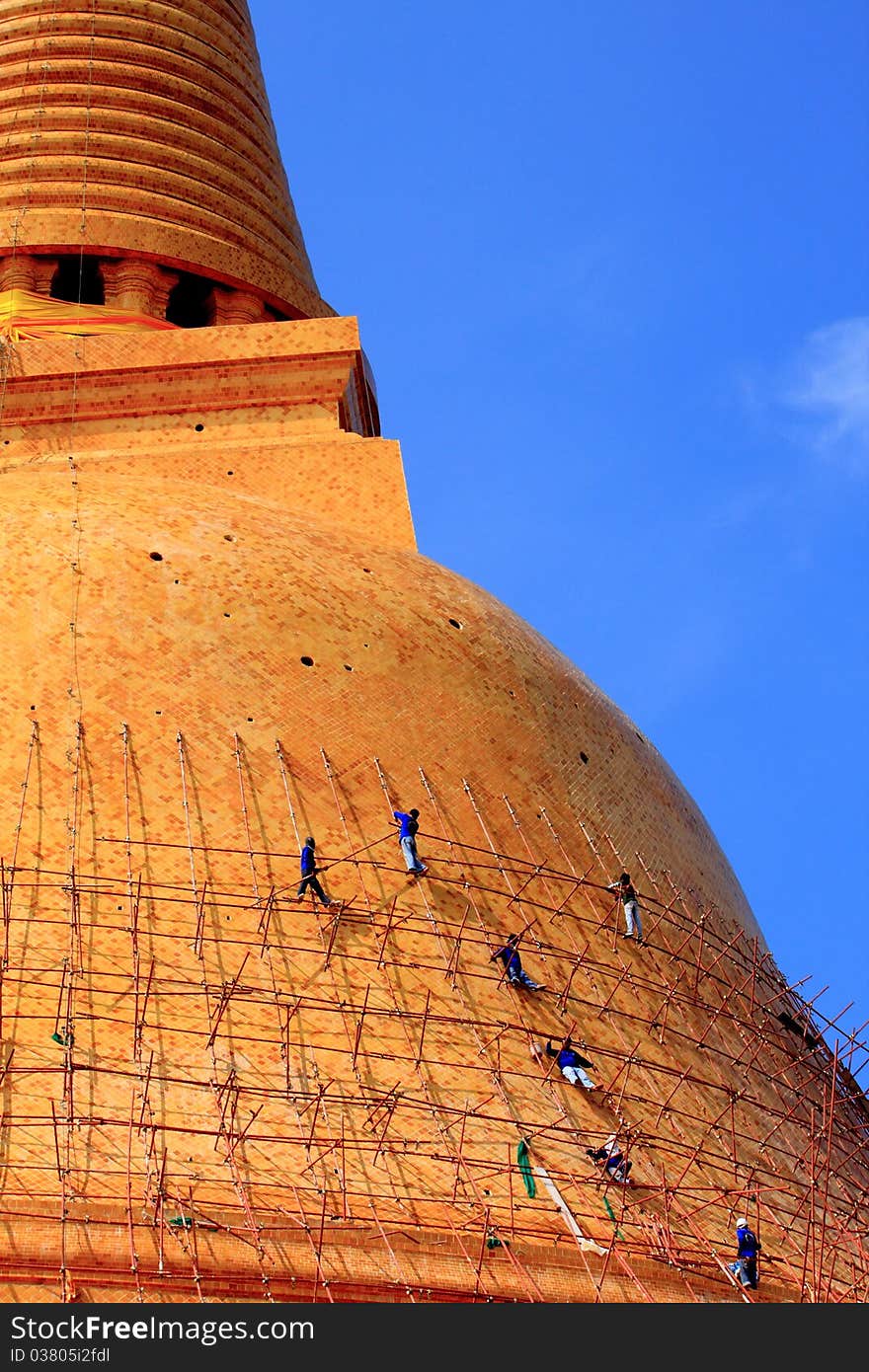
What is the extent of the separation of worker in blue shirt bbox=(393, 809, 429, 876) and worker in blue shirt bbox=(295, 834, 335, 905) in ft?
2.28

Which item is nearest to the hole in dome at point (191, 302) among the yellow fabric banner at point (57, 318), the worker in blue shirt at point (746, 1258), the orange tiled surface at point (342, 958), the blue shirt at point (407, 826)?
the yellow fabric banner at point (57, 318)

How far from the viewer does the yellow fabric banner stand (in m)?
21.0

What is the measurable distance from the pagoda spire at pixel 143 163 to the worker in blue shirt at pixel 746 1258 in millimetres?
14117

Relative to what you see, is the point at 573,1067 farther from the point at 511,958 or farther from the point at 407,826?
the point at 407,826

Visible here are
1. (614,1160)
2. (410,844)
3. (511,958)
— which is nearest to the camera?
(614,1160)

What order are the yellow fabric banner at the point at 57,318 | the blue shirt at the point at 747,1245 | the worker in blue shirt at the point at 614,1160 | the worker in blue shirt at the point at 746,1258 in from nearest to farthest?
the worker in blue shirt at the point at 746,1258, the blue shirt at the point at 747,1245, the worker in blue shirt at the point at 614,1160, the yellow fabric banner at the point at 57,318

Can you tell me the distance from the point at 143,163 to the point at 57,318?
351cm

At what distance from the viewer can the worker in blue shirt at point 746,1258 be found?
1106 cm

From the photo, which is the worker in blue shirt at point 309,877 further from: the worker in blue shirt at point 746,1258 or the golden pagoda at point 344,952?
the worker in blue shirt at point 746,1258

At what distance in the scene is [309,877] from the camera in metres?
13.0

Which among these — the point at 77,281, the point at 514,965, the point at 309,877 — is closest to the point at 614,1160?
the point at 514,965

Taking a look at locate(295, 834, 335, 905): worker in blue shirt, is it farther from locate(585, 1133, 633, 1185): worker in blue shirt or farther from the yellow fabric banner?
the yellow fabric banner
